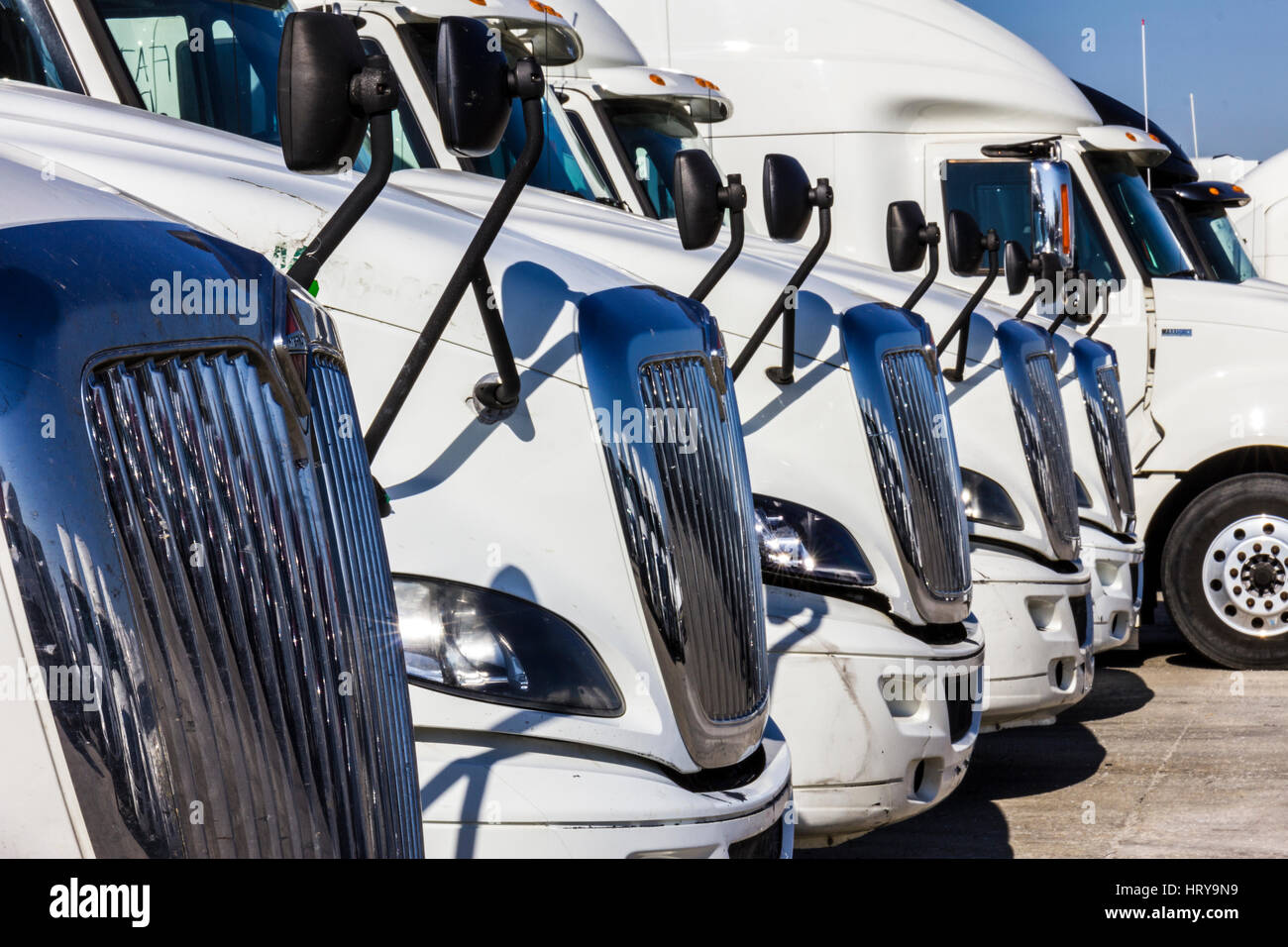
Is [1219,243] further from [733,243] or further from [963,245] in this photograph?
[733,243]

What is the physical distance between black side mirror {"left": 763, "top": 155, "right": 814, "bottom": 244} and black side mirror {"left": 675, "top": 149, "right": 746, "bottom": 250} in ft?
2.18

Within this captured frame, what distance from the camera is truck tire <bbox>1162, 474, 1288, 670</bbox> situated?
28.3 feet

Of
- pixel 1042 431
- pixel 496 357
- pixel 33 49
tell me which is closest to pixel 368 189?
pixel 496 357

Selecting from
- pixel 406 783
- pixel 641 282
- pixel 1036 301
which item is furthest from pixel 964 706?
pixel 1036 301

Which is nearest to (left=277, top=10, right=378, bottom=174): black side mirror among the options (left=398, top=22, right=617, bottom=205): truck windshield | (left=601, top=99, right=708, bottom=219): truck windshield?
(left=398, top=22, right=617, bottom=205): truck windshield

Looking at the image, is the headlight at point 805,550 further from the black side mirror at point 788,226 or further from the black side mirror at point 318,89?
the black side mirror at point 318,89

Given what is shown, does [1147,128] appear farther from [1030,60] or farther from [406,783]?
[406,783]

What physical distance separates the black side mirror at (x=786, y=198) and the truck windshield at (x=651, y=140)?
248 centimetres

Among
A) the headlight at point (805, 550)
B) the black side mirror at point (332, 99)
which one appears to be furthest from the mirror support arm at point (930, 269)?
the black side mirror at point (332, 99)

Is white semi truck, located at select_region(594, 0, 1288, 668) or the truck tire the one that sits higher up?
white semi truck, located at select_region(594, 0, 1288, 668)

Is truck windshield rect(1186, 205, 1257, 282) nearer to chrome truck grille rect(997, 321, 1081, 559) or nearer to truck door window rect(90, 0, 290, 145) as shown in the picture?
chrome truck grille rect(997, 321, 1081, 559)

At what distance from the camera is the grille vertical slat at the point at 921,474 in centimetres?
452

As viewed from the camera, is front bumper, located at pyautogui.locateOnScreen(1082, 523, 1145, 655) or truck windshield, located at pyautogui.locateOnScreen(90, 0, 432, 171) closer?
truck windshield, located at pyautogui.locateOnScreen(90, 0, 432, 171)
